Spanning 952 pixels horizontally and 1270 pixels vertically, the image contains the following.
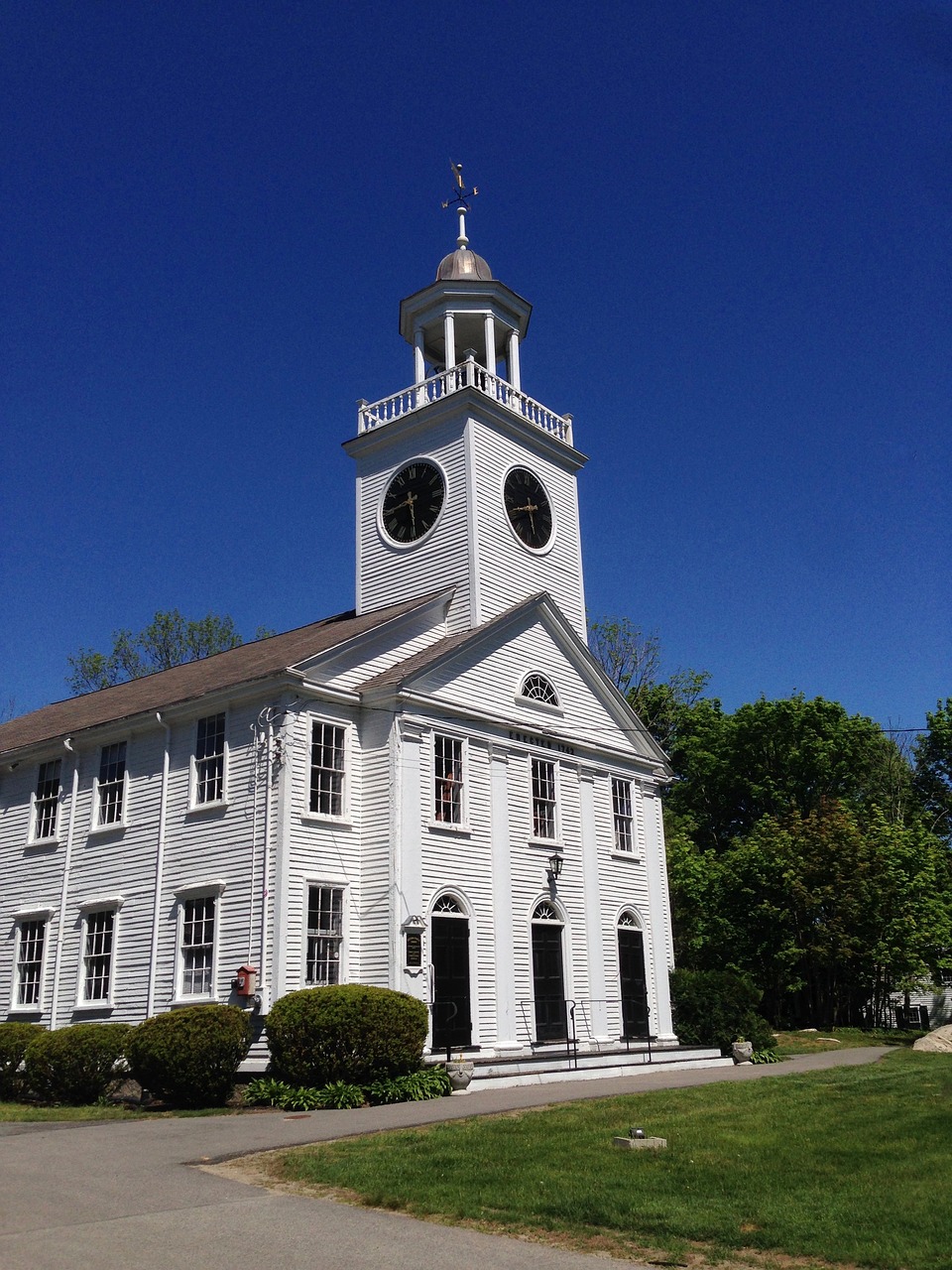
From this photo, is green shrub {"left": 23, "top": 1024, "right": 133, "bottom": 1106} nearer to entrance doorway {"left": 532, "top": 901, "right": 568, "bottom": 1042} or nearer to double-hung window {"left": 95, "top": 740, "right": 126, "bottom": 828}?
double-hung window {"left": 95, "top": 740, "right": 126, "bottom": 828}

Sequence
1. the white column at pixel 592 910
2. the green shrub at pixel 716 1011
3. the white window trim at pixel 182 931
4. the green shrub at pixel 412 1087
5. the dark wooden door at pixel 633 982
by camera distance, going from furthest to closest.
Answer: the green shrub at pixel 716 1011 → the dark wooden door at pixel 633 982 → the white column at pixel 592 910 → the white window trim at pixel 182 931 → the green shrub at pixel 412 1087

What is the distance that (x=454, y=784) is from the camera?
22.7m

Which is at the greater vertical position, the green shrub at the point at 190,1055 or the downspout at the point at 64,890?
the downspout at the point at 64,890

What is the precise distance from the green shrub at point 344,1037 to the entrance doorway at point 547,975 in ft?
18.6

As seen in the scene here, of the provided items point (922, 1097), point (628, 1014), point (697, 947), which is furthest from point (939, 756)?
point (922, 1097)

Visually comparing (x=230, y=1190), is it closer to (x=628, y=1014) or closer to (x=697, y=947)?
(x=628, y=1014)

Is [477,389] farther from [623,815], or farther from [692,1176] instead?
[692,1176]

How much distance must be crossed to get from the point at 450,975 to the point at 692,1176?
474 inches

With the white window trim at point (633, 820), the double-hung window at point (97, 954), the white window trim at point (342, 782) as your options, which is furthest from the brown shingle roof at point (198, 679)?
the white window trim at point (633, 820)

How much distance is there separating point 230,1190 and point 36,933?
54.2 feet

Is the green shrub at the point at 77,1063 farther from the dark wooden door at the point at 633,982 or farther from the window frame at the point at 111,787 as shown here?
the dark wooden door at the point at 633,982

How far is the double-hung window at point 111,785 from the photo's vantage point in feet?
77.2

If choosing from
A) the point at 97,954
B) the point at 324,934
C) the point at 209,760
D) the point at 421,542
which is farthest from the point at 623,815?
the point at 97,954

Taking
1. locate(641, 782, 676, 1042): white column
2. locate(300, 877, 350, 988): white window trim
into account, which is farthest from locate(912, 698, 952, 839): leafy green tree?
locate(300, 877, 350, 988): white window trim
